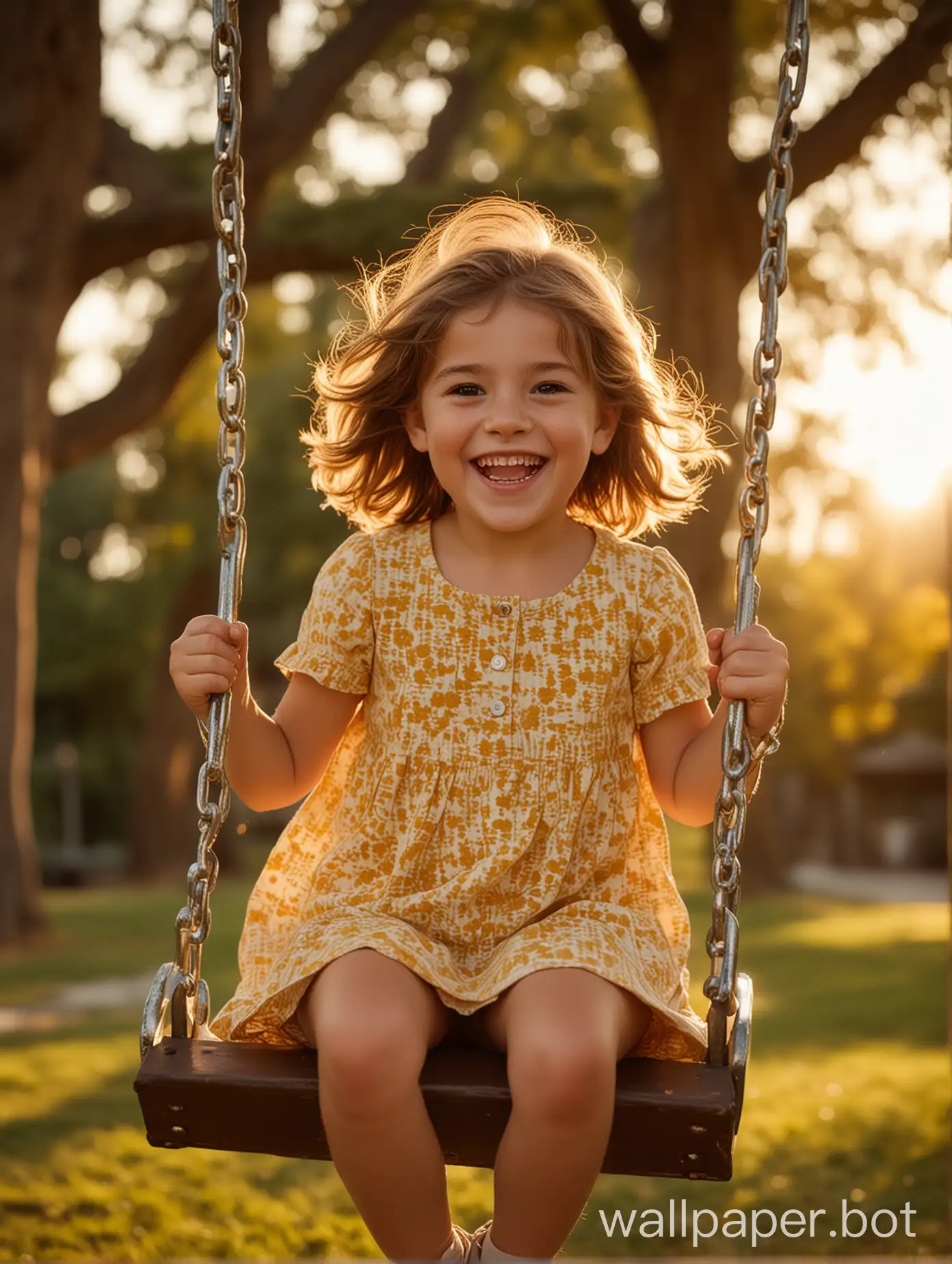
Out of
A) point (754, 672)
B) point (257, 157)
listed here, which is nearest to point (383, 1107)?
point (754, 672)

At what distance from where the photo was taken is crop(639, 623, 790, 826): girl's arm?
8.70 ft

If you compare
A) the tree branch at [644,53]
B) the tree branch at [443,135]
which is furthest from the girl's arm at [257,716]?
the tree branch at [443,135]

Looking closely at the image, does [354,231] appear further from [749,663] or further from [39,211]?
[749,663]

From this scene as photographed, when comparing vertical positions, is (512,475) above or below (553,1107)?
above

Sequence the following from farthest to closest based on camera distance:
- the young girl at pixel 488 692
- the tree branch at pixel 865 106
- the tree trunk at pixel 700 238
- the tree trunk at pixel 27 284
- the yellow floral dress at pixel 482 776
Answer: the tree trunk at pixel 700 238 → the tree trunk at pixel 27 284 → the tree branch at pixel 865 106 → the yellow floral dress at pixel 482 776 → the young girl at pixel 488 692

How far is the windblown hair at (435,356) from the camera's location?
2.97m

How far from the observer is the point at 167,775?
20359 millimetres

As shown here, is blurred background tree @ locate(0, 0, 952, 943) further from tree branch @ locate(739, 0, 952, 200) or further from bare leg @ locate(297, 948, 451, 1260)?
bare leg @ locate(297, 948, 451, 1260)

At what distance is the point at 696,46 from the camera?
9.31m

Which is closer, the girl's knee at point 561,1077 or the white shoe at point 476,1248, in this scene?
the girl's knee at point 561,1077

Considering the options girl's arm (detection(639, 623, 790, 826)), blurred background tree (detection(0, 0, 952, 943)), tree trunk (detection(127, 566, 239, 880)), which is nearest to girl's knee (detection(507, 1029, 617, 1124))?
girl's arm (detection(639, 623, 790, 826))

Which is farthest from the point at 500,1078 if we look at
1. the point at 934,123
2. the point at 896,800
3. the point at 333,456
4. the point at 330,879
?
the point at 896,800

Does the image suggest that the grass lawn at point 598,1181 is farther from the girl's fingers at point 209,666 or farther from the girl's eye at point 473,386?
the girl's eye at point 473,386

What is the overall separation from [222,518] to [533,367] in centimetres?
64
